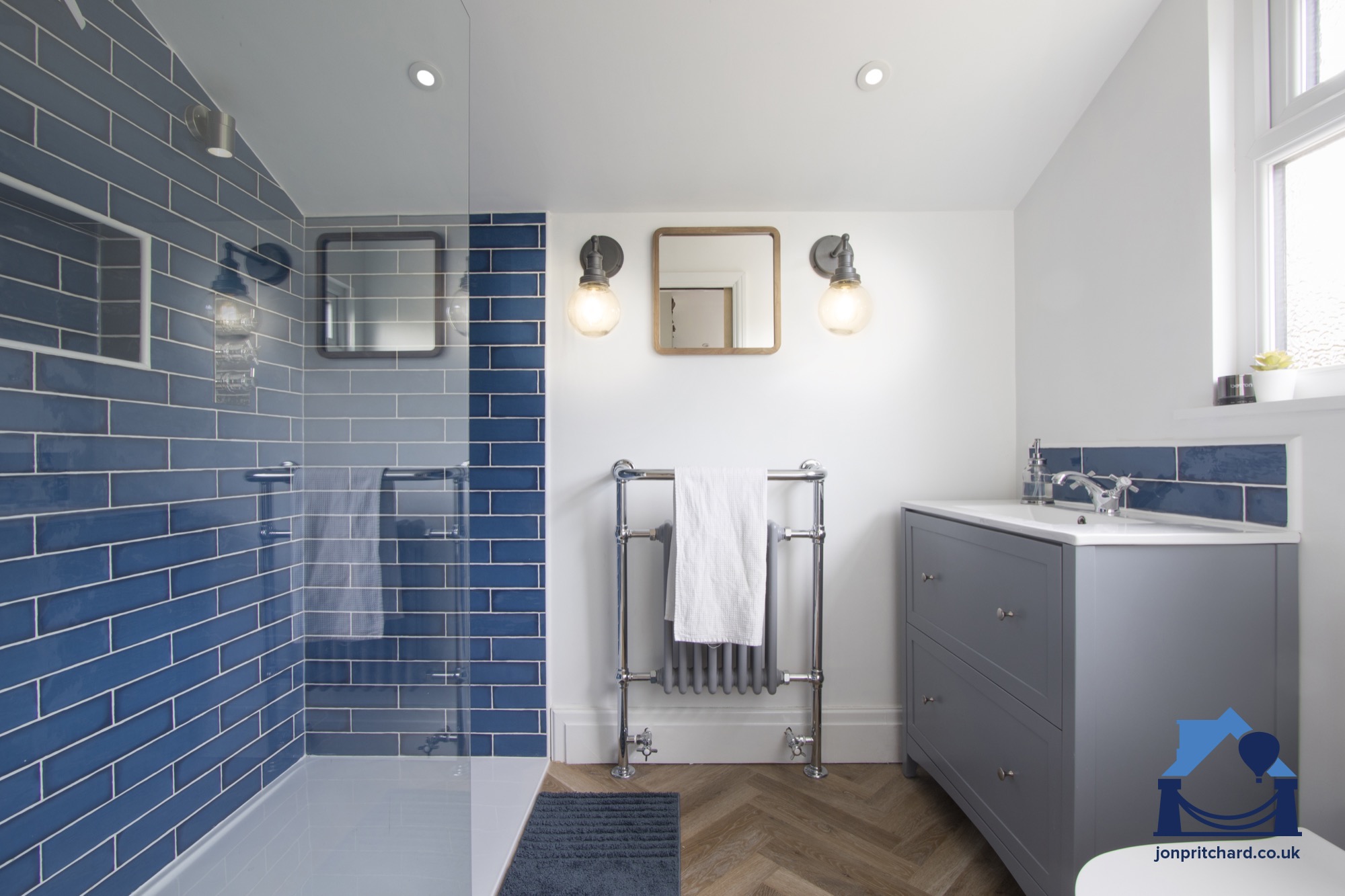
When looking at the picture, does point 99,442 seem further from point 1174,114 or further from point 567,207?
point 1174,114

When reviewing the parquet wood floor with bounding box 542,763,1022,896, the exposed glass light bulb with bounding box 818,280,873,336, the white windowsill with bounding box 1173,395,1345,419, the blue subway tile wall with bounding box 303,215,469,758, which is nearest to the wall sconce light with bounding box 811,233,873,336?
the exposed glass light bulb with bounding box 818,280,873,336

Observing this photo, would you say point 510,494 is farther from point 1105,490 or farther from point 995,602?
point 1105,490

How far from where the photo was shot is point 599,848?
4.54ft

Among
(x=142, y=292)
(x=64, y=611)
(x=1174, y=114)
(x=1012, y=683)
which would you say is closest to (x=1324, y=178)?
(x=1174, y=114)

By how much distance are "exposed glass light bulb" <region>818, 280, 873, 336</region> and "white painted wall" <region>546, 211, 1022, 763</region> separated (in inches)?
3.1

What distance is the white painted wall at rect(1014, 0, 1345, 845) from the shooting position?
38.8 inches

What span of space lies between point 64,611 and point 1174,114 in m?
1.98

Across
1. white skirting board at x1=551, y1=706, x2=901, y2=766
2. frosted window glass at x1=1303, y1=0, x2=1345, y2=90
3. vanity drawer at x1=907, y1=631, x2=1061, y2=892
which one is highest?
frosted window glass at x1=1303, y1=0, x2=1345, y2=90

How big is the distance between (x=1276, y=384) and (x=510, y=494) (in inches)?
71.5

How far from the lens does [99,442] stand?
477mm

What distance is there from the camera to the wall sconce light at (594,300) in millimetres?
1666

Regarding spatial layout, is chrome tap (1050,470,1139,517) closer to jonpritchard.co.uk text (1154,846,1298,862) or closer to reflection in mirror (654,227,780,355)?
jonpritchard.co.uk text (1154,846,1298,862)

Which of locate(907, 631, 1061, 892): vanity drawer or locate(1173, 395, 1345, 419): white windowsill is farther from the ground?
locate(1173, 395, 1345, 419): white windowsill

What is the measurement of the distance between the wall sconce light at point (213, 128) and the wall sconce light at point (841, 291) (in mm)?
1419
